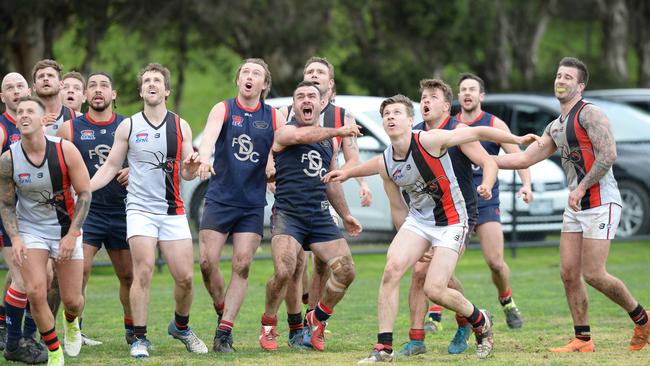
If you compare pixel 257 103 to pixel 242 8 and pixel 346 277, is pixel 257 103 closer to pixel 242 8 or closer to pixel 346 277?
pixel 346 277

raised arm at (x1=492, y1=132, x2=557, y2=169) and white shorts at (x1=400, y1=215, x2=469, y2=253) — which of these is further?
raised arm at (x1=492, y1=132, x2=557, y2=169)

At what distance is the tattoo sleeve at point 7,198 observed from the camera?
355 inches

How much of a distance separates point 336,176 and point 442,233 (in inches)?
38.9

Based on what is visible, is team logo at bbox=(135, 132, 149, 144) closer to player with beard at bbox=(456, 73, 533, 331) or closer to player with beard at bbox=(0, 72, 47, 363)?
player with beard at bbox=(0, 72, 47, 363)

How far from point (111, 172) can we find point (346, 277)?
7.19ft

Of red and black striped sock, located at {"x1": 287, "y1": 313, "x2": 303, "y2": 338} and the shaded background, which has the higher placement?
the shaded background

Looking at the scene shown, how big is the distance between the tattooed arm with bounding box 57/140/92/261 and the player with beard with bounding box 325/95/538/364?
1.99 metres

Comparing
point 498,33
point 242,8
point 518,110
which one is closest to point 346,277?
point 518,110

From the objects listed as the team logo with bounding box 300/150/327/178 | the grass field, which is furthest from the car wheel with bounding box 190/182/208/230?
the team logo with bounding box 300/150/327/178

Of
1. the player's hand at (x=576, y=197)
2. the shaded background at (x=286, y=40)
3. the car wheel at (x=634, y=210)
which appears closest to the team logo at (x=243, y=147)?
→ the player's hand at (x=576, y=197)

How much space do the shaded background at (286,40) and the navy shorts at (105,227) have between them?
1181 centimetres

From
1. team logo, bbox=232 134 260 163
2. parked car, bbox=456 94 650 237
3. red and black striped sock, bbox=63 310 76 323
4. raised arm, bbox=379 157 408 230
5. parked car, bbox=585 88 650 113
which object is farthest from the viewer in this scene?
parked car, bbox=585 88 650 113

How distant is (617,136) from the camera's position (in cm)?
1847

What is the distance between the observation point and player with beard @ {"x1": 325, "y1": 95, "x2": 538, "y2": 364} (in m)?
9.38
